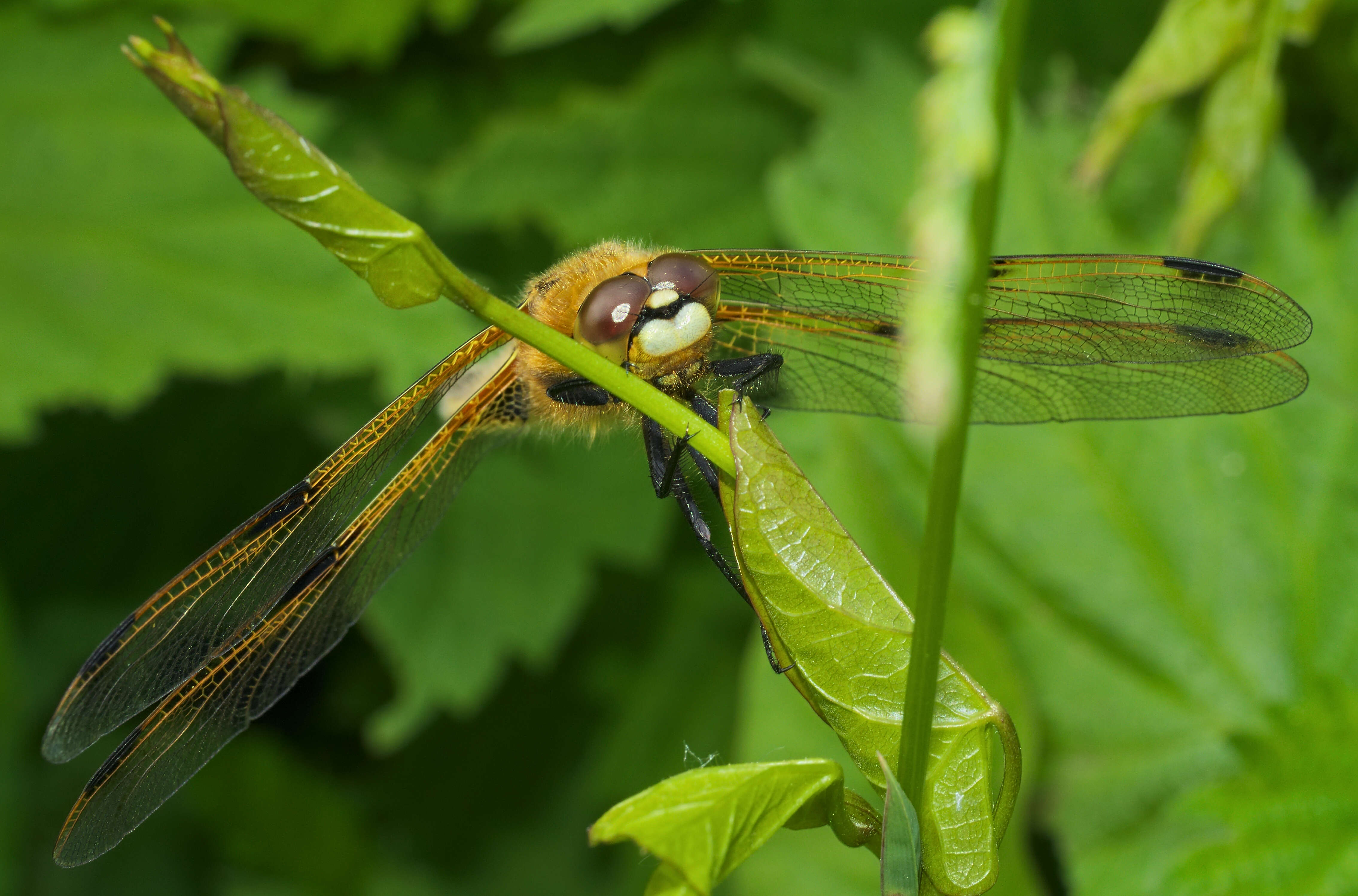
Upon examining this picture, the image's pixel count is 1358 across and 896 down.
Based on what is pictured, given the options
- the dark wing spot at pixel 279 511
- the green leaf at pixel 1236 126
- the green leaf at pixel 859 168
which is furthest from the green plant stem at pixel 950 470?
the green leaf at pixel 859 168

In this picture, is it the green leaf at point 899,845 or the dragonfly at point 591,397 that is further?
the dragonfly at point 591,397

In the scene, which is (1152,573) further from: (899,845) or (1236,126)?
(899,845)

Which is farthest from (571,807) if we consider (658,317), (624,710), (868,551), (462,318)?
(658,317)

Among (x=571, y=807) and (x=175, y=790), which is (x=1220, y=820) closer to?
(x=175, y=790)

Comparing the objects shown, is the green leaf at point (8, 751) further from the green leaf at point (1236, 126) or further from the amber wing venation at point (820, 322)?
the green leaf at point (1236, 126)

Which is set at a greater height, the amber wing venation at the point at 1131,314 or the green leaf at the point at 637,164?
the green leaf at the point at 637,164

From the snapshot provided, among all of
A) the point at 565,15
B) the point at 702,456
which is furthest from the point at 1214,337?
the point at 565,15

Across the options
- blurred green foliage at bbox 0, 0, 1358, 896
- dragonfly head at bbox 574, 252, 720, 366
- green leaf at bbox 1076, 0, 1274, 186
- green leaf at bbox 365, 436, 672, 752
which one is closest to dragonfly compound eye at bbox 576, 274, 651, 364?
dragonfly head at bbox 574, 252, 720, 366
